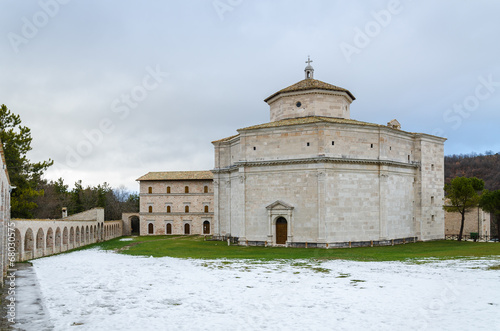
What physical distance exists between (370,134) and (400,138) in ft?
15.2

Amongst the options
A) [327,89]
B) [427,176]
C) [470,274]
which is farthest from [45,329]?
[427,176]

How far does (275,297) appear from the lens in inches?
518

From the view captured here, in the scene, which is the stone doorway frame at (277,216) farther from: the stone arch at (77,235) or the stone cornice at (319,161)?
the stone arch at (77,235)

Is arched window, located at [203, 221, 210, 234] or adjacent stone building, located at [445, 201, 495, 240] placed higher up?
adjacent stone building, located at [445, 201, 495, 240]

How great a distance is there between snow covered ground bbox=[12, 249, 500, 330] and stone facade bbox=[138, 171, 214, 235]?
37.9 meters

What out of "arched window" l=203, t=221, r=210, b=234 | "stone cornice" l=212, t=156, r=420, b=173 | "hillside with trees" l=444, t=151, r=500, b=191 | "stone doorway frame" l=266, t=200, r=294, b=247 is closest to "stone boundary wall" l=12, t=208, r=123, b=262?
"arched window" l=203, t=221, r=210, b=234

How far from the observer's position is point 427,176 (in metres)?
37.9

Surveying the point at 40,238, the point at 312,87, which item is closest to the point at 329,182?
the point at 312,87

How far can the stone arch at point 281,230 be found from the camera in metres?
32.7

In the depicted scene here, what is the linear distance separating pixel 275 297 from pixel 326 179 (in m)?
19.2

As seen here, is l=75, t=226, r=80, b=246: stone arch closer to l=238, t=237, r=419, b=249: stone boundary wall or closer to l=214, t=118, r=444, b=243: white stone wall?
l=214, t=118, r=444, b=243: white stone wall

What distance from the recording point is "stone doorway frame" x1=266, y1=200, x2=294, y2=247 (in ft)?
105

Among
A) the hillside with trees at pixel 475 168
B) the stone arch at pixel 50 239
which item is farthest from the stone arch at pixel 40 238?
the hillside with trees at pixel 475 168

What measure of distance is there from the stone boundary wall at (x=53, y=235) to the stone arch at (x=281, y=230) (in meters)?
18.0
